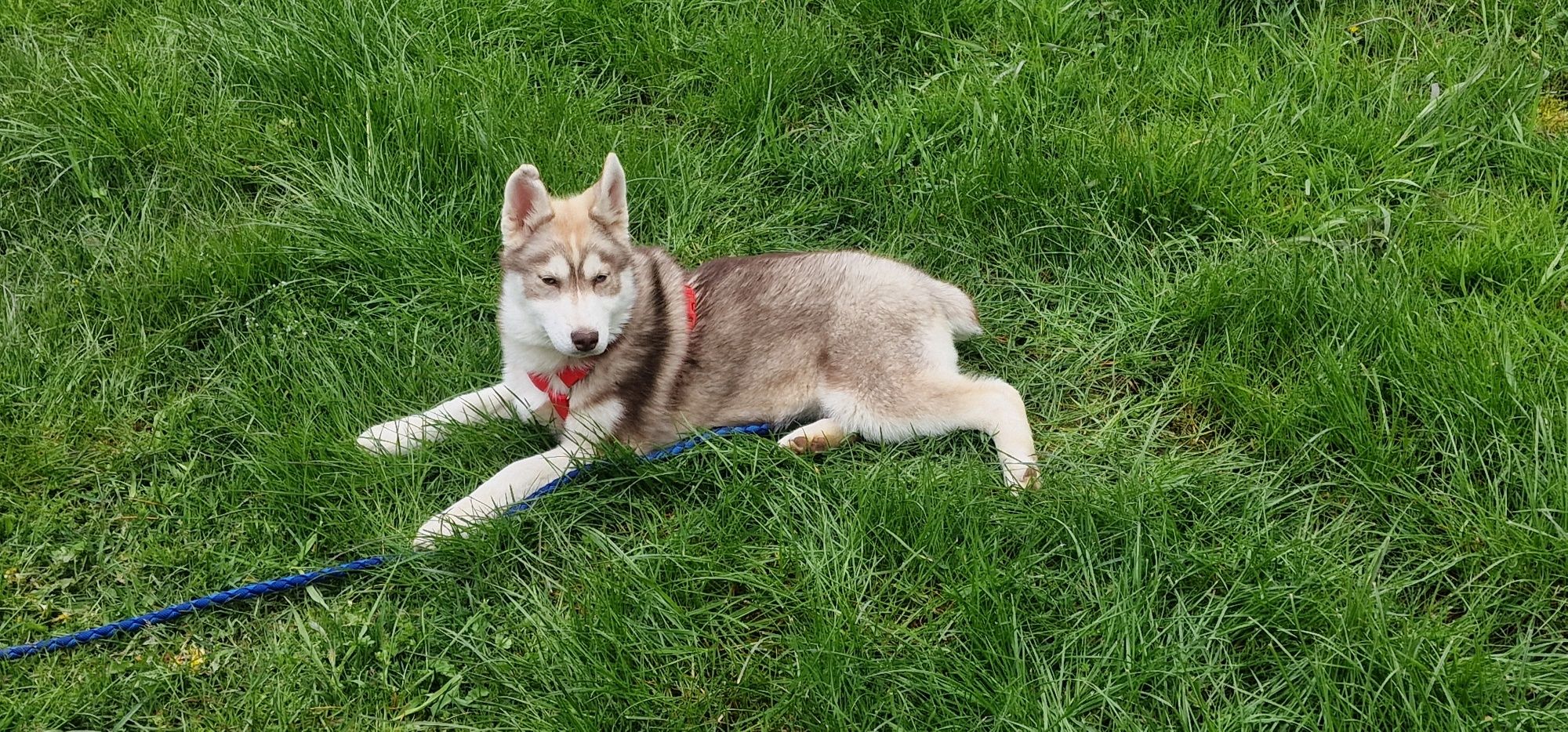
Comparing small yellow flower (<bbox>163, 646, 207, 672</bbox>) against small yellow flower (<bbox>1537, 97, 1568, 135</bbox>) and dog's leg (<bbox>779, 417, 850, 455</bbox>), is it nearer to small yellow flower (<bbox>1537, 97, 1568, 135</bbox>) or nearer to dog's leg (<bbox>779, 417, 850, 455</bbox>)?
dog's leg (<bbox>779, 417, 850, 455</bbox>)

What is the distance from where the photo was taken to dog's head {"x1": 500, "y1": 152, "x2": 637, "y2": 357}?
3.52 metres

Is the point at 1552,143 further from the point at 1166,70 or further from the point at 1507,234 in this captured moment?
the point at 1166,70

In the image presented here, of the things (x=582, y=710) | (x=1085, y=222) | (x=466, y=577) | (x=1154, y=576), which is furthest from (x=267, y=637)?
(x=1085, y=222)

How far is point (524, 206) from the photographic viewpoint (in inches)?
147

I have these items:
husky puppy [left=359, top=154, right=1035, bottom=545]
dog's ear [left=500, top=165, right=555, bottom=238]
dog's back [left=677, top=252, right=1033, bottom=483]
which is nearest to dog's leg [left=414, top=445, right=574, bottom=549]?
husky puppy [left=359, top=154, right=1035, bottom=545]

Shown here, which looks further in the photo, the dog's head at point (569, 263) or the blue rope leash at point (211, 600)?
the dog's head at point (569, 263)

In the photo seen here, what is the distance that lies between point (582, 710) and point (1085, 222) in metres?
2.76

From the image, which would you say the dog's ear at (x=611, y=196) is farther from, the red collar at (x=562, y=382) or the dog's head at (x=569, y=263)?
the red collar at (x=562, y=382)

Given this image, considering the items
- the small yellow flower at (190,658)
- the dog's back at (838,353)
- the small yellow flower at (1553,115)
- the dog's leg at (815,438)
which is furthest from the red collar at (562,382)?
the small yellow flower at (1553,115)

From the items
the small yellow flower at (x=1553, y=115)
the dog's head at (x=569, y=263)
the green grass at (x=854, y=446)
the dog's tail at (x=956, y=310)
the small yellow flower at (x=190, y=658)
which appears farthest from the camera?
the small yellow flower at (x=1553, y=115)

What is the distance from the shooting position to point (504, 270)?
149 inches

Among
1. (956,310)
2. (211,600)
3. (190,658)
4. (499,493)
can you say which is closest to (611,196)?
(499,493)

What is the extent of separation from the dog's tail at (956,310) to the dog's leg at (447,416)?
59.0 inches

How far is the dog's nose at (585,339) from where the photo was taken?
345 cm
